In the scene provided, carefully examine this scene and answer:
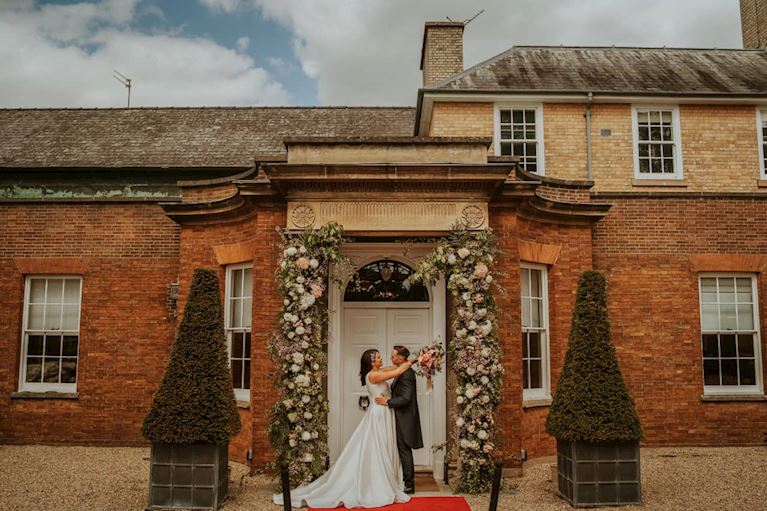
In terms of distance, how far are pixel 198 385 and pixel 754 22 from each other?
17.0m

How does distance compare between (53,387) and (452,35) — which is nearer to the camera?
(53,387)

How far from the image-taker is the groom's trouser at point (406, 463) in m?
8.25

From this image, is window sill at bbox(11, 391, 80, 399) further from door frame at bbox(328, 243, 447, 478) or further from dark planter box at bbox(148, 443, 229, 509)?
door frame at bbox(328, 243, 447, 478)

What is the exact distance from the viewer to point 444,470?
9.09m

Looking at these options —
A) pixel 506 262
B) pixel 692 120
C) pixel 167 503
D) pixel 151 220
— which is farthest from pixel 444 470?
pixel 692 120

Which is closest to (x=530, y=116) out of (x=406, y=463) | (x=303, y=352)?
(x=303, y=352)

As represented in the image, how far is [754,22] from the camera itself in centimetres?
1666

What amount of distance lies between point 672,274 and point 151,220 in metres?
10.2

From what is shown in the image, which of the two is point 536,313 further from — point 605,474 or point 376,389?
point 376,389

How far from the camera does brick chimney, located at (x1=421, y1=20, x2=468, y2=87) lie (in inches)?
625

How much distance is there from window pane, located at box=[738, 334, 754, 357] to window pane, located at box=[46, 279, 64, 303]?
13.3 metres

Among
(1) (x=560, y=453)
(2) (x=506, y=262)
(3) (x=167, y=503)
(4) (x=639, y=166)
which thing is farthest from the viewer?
(4) (x=639, y=166)

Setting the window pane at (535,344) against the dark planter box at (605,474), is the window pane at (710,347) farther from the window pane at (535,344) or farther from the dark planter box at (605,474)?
the dark planter box at (605,474)

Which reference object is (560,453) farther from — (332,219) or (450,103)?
(450,103)
